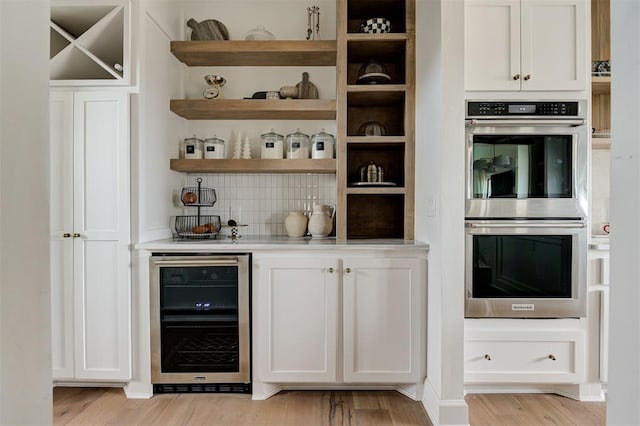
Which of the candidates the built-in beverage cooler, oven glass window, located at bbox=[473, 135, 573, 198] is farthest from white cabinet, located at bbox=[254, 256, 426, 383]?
oven glass window, located at bbox=[473, 135, 573, 198]

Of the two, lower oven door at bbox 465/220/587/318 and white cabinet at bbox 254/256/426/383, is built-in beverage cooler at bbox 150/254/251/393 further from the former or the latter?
lower oven door at bbox 465/220/587/318

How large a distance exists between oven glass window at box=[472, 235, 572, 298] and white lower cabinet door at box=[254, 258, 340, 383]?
32.0 inches

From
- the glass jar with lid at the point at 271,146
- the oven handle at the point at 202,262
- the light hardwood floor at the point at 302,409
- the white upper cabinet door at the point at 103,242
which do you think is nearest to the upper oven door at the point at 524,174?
the light hardwood floor at the point at 302,409

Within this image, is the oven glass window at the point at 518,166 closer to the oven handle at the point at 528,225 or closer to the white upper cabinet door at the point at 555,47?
the oven handle at the point at 528,225

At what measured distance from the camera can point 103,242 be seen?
2221 millimetres

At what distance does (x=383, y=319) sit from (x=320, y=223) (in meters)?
0.78

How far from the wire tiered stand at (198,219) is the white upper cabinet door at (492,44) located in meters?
1.81

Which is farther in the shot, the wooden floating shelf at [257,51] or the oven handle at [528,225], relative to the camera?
the wooden floating shelf at [257,51]

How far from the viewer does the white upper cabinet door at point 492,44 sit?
86.2 inches

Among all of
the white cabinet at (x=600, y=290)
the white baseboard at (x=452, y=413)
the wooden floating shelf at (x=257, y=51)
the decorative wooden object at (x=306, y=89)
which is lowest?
the white baseboard at (x=452, y=413)

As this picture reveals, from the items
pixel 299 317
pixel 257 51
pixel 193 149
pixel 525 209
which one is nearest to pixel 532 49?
pixel 525 209

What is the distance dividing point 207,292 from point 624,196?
207 cm

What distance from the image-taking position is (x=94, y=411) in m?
2.12

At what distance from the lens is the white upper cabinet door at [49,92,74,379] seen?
7.16 ft
